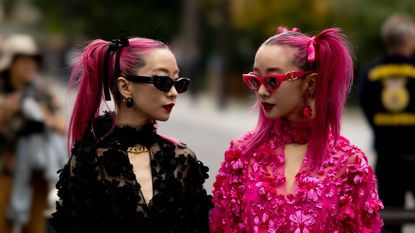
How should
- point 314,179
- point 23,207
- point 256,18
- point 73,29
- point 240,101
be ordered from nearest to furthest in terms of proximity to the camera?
point 314,179 → point 23,207 → point 256,18 → point 240,101 → point 73,29

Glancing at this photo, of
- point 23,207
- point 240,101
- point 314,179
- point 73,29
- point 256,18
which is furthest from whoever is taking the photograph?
point 73,29

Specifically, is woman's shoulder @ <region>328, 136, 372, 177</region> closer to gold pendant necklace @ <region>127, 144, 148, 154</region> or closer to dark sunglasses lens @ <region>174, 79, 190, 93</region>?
dark sunglasses lens @ <region>174, 79, 190, 93</region>

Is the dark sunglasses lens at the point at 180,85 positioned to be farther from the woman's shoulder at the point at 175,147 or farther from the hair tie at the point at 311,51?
the hair tie at the point at 311,51

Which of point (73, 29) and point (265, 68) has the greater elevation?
point (73, 29)

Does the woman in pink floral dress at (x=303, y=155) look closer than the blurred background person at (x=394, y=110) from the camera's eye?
Yes

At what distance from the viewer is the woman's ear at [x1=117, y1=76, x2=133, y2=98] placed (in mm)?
4559

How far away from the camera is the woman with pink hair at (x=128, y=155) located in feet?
14.6

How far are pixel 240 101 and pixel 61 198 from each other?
133 ft

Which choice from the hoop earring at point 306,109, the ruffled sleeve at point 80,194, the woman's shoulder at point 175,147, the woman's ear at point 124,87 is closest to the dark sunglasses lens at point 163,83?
the woman's ear at point 124,87

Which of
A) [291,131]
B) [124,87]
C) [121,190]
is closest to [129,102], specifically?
[124,87]

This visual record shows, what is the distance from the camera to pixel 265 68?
451 centimetres

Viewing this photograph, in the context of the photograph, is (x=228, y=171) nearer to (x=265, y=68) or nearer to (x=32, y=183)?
(x=265, y=68)

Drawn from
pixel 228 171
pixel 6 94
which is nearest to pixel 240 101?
pixel 6 94

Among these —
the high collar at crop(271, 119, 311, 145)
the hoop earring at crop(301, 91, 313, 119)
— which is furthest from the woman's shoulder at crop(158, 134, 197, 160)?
the hoop earring at crop(301, 91, 313, 119)
